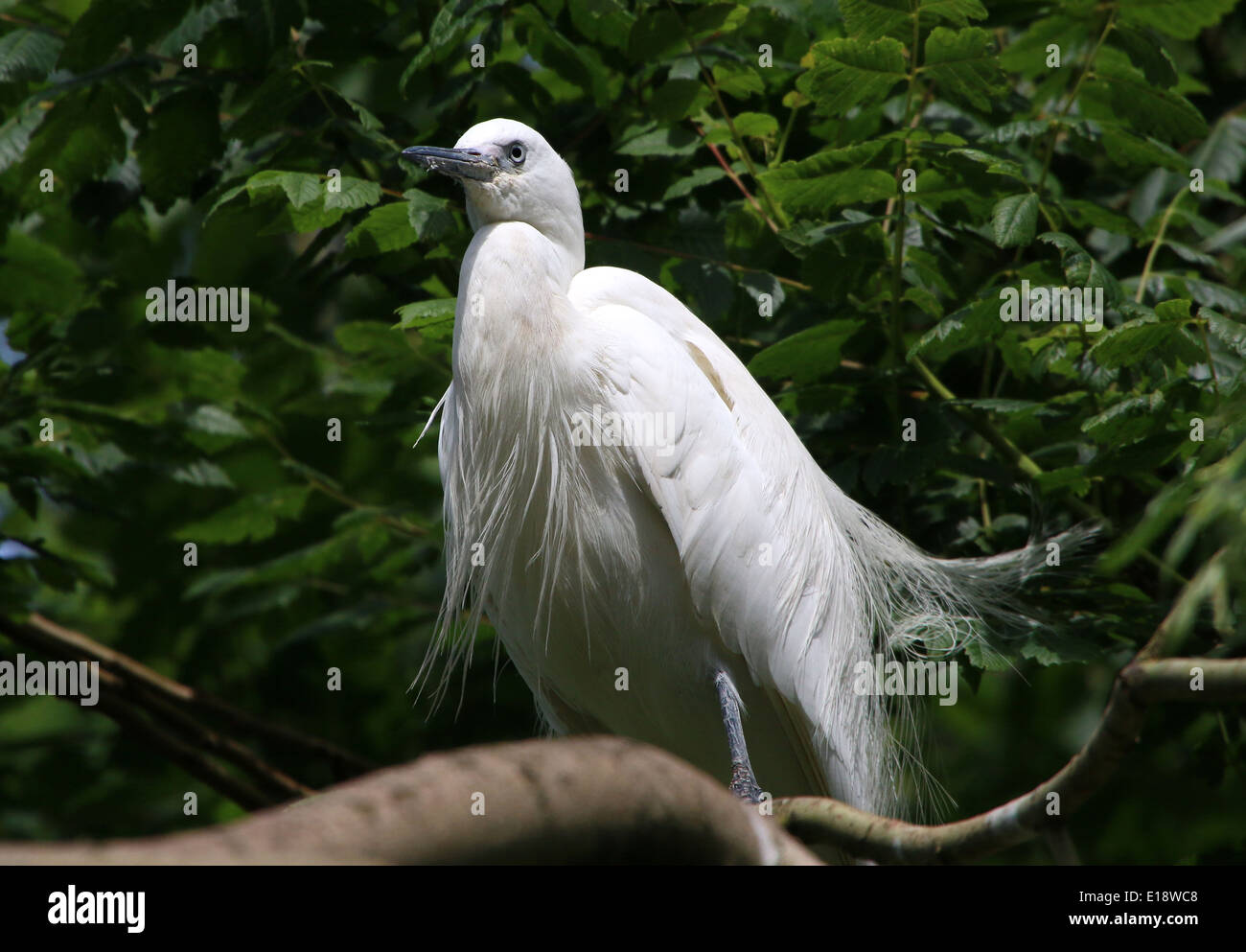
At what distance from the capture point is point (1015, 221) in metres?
2.96

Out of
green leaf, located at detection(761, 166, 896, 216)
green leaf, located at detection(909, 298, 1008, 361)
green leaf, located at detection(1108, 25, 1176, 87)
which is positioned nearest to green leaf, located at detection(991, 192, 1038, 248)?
green leaf, located at detection(909, 298, 1008, 361)

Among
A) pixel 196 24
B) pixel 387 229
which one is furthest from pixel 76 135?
pixel 387 229

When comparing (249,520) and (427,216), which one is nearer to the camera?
(427,216)

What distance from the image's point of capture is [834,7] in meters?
3.50

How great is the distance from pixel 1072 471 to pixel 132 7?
2.81 m

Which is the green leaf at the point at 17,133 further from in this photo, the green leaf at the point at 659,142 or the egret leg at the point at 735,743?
the egret leg at the point at 735,743

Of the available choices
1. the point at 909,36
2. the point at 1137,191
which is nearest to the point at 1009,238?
the point at 909,36

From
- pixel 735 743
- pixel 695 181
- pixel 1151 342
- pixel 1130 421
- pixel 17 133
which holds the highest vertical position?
pixel 17 133

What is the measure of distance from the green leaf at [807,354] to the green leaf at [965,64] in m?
0.63

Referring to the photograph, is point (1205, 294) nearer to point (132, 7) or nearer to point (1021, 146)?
point (1021, 146)

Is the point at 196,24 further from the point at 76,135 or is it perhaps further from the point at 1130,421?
the point at 1130,421

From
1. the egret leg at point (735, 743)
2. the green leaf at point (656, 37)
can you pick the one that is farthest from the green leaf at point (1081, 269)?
the egret leg at point (735, 743)

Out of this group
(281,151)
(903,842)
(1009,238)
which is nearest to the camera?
(903,842)

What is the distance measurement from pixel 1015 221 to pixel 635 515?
1.15m
